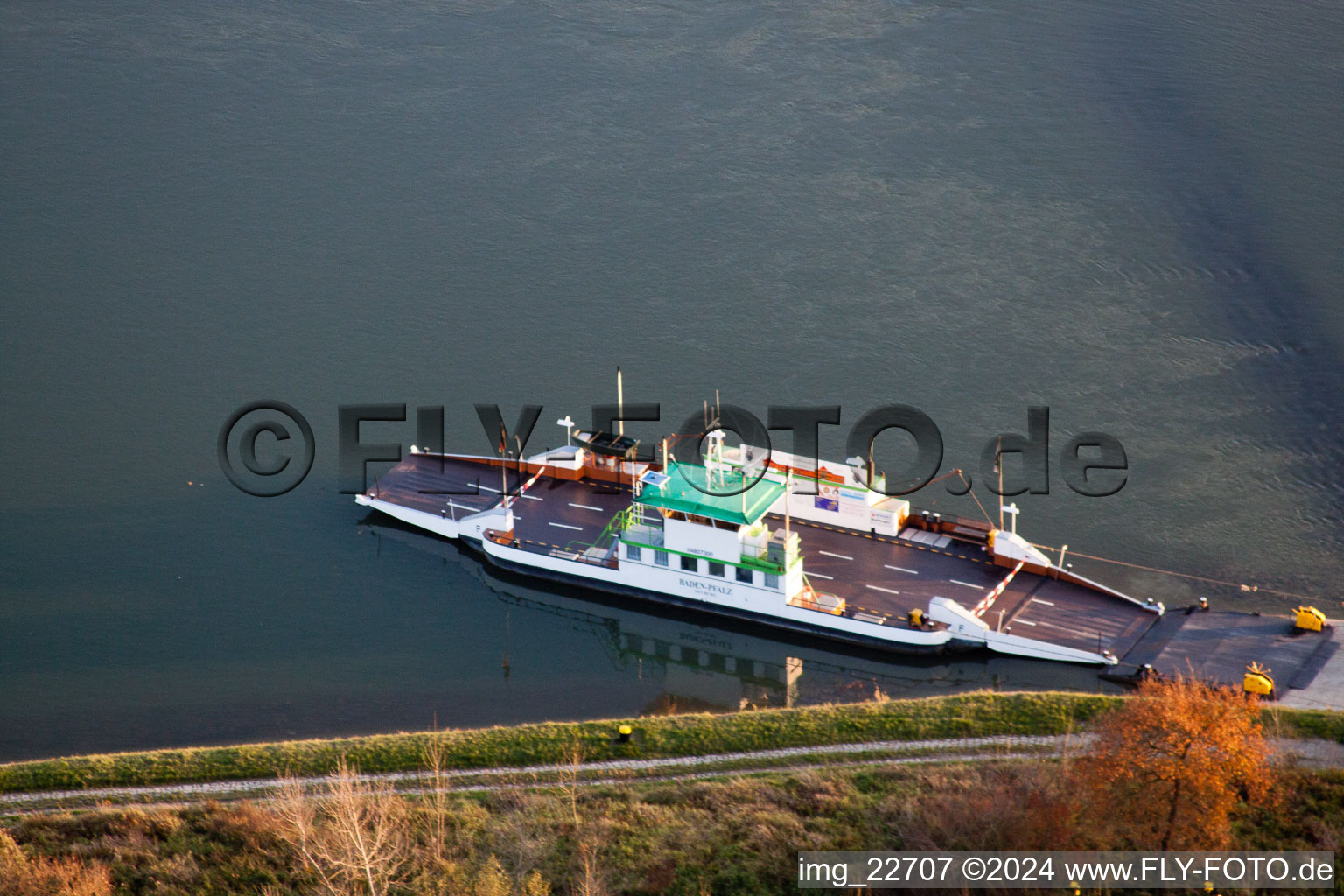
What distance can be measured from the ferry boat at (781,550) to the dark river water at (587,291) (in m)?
1.59

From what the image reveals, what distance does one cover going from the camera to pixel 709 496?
68375 mm

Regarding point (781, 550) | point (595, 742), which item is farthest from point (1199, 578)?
point (595, 742)

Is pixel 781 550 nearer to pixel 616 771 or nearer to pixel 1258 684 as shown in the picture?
pixel 616 771

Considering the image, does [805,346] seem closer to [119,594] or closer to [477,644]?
[477,644]

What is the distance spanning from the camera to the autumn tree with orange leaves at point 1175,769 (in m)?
42.8

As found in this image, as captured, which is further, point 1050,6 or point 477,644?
point 1050,6

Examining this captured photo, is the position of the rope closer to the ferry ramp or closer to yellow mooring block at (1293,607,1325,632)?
the ferry ramp

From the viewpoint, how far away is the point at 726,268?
311 feet

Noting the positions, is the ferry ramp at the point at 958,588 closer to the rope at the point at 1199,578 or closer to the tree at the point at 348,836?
the rope at the point at 1199,578

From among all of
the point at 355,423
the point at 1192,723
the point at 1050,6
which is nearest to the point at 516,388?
the point at 355,423

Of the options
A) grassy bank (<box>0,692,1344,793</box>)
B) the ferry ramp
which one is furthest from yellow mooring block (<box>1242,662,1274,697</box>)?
the ferry ramp

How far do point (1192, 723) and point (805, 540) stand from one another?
102 feet

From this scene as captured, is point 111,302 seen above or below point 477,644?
above

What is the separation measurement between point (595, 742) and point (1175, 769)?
75.2 ft
